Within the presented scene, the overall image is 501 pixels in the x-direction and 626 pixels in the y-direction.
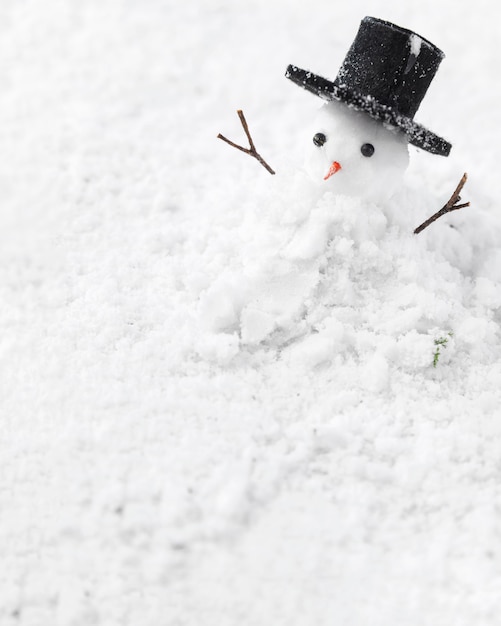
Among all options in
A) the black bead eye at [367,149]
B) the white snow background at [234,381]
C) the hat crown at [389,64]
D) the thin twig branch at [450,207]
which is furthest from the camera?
the thin twig branch at [450,207]

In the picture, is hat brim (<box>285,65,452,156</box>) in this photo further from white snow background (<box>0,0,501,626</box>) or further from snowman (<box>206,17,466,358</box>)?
white snow background (<box>0,0,501,626</box>)

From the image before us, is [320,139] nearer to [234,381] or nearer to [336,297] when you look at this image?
[336,297]

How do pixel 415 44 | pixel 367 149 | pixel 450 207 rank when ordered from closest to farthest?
pixel 415 44 < pixel 367 149 < pixel 450 207

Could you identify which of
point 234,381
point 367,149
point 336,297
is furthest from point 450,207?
point 234,381

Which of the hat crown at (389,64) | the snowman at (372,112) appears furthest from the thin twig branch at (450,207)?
the hat crown at (389,64)

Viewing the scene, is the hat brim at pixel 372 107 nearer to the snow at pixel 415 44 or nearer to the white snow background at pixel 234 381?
the snow at pixel 415 44

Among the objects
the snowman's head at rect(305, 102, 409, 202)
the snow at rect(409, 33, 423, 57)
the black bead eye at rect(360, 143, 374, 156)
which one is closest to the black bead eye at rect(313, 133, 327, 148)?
the snowman's head at rect(305, 102, 409, 202)

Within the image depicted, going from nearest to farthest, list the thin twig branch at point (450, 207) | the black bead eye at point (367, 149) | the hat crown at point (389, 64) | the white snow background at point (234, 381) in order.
Result: 1. the white snow background at point (234, 381)
2. the hat crown at point (389, 64)
3. the black bead eye at point (367, 149)
4. the thin twig branch at point (450, 207)

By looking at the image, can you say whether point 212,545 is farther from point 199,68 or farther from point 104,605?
point 199,68
